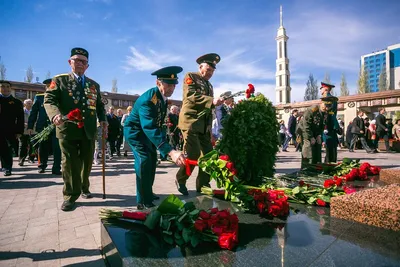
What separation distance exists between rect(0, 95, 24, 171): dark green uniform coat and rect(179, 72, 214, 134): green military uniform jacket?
486cm

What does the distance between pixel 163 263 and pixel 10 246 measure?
1866 mm

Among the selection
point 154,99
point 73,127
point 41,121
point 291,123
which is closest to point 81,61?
point 73,127

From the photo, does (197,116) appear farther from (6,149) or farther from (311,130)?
(6,149)

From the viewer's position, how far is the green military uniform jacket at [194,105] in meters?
4.20

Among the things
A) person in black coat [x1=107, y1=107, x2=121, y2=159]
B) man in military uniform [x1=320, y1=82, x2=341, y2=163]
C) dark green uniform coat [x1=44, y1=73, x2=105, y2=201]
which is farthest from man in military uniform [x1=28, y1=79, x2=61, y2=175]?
man in military uniform [x1=320, y1=82, x2=341, y2=163]

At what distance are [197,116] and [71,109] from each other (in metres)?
1.97

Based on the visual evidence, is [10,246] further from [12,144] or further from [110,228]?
[12,144]

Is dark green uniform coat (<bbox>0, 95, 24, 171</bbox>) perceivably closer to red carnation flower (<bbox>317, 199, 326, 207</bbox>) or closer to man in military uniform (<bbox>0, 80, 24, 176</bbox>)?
man in military uniform (<bbox>0, 80, 24, 176</bbox>)

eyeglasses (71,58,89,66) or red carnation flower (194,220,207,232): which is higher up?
eyeglasses (71,58,89,66)

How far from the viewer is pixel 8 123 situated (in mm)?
6312

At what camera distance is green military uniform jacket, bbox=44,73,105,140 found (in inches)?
146

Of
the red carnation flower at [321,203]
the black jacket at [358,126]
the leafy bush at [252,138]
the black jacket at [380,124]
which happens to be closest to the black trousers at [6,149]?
the leafy bush at [252,138]

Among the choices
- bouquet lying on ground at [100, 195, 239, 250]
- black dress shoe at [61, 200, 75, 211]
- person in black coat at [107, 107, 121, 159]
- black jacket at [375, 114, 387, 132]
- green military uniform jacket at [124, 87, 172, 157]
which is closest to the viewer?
bouquet lying on ground at [100, 195, 239, 250]

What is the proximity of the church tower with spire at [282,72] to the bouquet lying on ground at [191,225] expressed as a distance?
56748 millimetres
